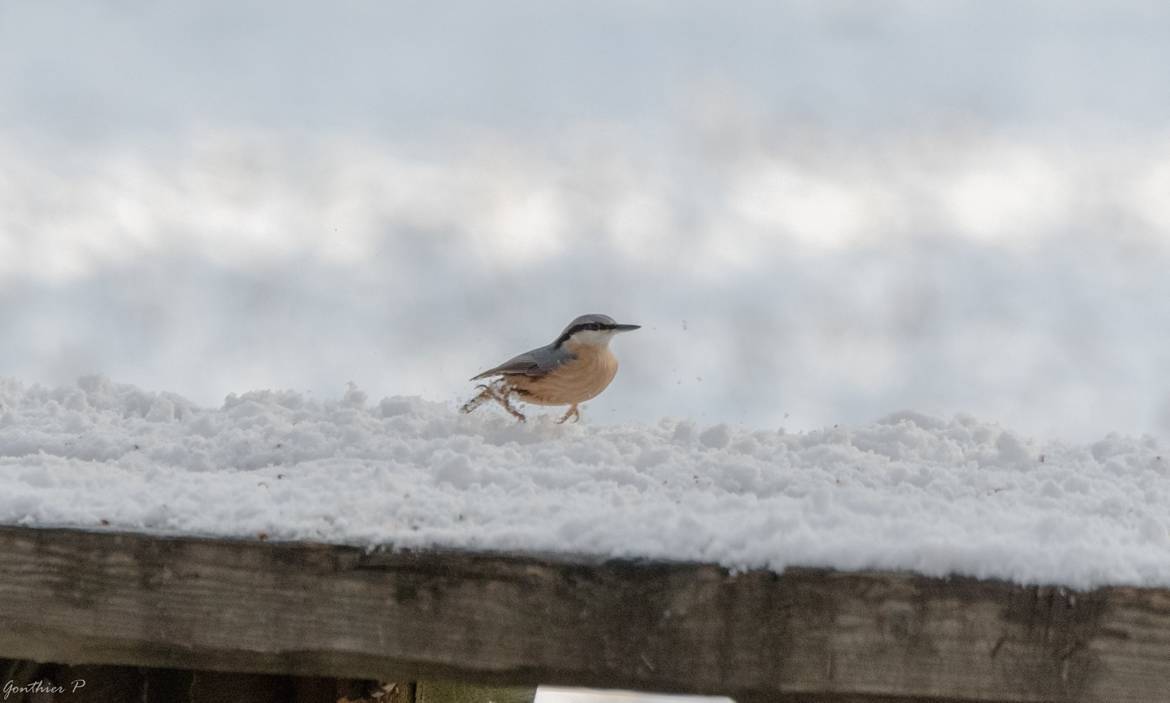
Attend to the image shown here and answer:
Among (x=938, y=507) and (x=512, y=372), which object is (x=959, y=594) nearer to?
(x=938, y=507)

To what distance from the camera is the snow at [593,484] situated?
210 centimetres

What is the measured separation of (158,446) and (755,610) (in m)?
1.67

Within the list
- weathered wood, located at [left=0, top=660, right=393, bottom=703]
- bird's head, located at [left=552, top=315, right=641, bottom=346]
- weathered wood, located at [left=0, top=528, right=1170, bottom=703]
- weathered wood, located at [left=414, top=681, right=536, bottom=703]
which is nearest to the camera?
weathered wood, located at [left=0, top=528, right=1170, bottom=703]

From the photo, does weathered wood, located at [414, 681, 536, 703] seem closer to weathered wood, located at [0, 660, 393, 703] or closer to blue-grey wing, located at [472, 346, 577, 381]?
weathered wood, located at [0, 660, 393, 703]

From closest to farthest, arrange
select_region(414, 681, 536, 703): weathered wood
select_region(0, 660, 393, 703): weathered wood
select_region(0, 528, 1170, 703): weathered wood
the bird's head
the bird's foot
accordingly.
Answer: select_region(0, 528, 1170, 703): weathered wood < select_region(0, 660, 393, 703): weathered wood < select_region(414, 681, 536, 703): weathered wood < the bird's foot < the bird's head

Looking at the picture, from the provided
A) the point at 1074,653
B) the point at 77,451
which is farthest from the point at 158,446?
the point at 1074,653

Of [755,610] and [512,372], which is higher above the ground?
[512,372]

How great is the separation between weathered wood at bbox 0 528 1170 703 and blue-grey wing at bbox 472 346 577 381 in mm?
2180

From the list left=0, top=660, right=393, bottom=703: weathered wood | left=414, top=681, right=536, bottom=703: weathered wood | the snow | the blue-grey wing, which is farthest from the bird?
left=0, top=660, right=393, bottom=703: weathered wood

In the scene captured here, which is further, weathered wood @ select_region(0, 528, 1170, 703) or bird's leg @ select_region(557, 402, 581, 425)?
bird's leg @ select_region(557, 402, 581, 425)

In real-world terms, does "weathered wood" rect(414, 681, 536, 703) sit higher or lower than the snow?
lower

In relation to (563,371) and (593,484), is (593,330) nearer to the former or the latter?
(563,371)

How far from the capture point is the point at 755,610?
2.04 m

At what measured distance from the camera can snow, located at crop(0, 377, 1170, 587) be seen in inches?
82.6
